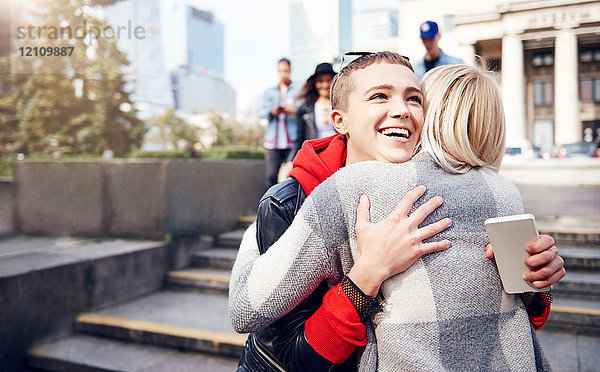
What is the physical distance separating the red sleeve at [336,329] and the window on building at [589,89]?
49993 millimetres

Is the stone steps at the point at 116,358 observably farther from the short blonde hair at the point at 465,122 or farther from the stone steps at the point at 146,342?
the short blonde hair at the point at 465,122

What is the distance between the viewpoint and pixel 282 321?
1328mm

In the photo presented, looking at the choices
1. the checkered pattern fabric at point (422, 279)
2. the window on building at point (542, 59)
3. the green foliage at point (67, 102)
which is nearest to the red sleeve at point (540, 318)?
the checkered pattern fabric at point (422, 279)

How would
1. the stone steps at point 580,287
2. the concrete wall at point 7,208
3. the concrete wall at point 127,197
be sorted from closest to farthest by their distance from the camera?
the stone steps at point 580,287
the concrete wall at point 127,197
the concrete wall at point 7,208

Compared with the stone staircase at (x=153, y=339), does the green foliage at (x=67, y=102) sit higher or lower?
higher

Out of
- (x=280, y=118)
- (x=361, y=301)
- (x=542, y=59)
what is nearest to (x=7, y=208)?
(x=280, y=118)

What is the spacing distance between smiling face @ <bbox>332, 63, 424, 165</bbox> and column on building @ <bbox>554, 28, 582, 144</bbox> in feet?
121

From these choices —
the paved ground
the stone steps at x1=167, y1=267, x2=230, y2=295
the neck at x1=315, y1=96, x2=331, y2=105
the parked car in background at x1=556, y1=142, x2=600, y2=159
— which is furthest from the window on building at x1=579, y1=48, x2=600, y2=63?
the stone steps at x1=167, y1=267, x2=230, y2=295

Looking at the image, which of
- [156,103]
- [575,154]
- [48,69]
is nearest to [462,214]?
[48,69]

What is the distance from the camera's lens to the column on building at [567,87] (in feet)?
109

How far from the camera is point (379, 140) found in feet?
4.27

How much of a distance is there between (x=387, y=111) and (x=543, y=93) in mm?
49392

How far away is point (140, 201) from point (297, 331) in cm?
432

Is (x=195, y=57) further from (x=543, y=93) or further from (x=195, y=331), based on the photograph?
(x=195, y=331)
